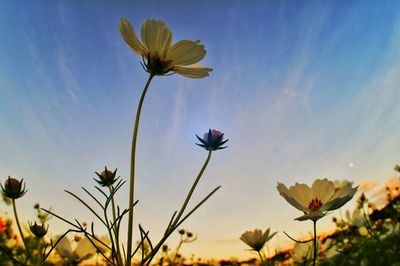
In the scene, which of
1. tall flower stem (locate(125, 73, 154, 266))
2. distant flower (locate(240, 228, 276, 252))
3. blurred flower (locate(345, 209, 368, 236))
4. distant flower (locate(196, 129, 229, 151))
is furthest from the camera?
blurred flower (locate(345, 209, 368, 236))

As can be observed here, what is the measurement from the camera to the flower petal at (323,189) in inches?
33.2

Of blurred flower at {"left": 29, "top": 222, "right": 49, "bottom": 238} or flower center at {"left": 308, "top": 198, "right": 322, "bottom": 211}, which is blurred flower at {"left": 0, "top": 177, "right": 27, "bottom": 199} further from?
flower center at {"left": 308, "top": 198, "right": 322, "bottom": 211}

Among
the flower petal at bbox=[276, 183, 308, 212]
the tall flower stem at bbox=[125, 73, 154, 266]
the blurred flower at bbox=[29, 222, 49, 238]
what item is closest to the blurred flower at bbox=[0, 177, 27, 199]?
the blurred flower at bbox=[29, 222, 49, 238]

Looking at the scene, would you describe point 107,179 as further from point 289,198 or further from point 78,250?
point 78,250

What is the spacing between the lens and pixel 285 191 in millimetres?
802

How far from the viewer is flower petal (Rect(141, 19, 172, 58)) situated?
782mm

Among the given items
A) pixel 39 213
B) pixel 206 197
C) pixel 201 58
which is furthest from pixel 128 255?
pixel 39 213

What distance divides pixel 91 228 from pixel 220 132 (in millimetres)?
377

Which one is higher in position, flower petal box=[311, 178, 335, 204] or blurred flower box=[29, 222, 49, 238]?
flower petal box=[311, 178, 335, 204]

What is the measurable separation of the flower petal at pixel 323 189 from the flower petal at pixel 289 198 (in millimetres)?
66

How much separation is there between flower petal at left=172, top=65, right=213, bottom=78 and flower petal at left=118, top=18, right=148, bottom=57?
4.0 inches

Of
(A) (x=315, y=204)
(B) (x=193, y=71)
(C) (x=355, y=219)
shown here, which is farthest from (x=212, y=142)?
(C) (x=355, y=219)

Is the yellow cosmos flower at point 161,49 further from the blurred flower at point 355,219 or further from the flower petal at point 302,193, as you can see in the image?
the blurred flower at point 355,219

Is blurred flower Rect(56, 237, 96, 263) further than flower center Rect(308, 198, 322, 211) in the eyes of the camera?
Yes
